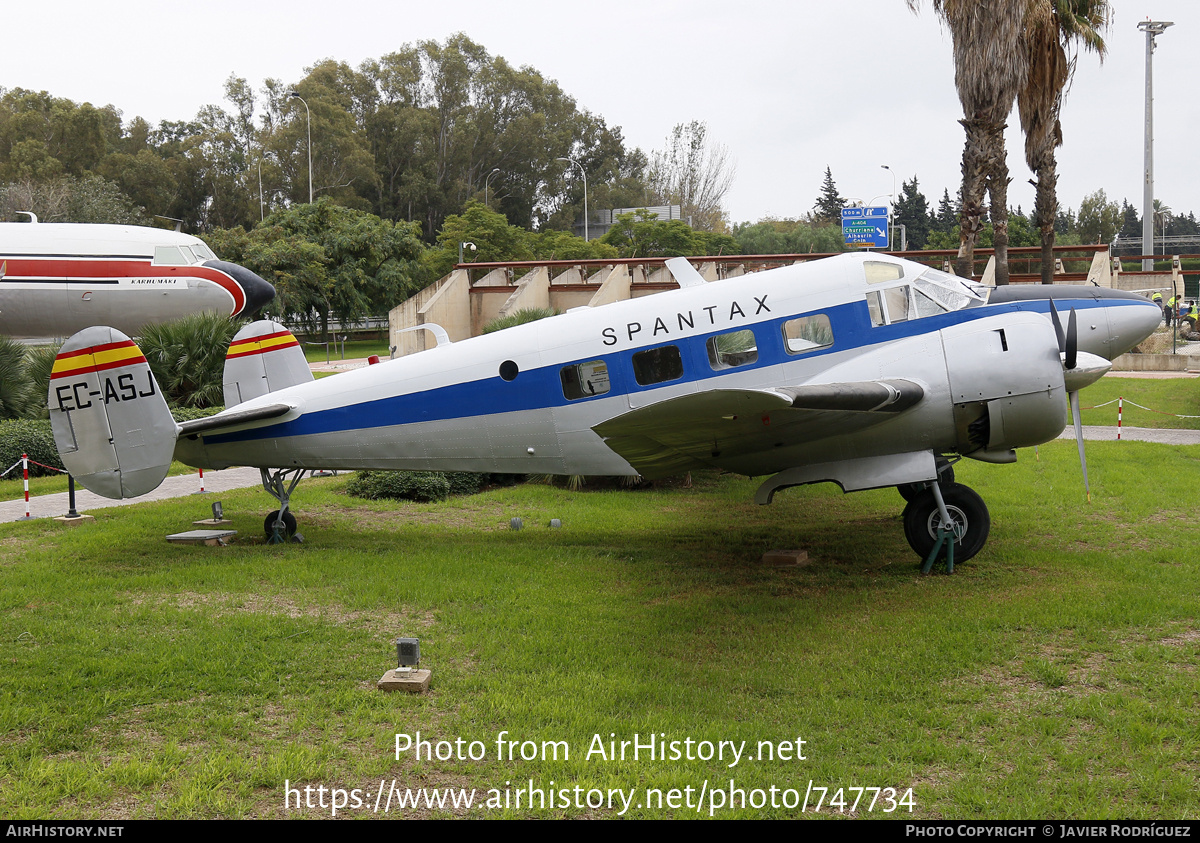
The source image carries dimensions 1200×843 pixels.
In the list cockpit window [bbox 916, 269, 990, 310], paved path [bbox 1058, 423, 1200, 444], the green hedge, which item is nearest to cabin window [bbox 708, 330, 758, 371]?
cockpit window [bbox 916, 269, 990, 310]

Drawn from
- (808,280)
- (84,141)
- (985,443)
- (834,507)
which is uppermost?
(84,141)

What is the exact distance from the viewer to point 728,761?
550cm

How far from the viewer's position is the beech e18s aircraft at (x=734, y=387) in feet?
30.3

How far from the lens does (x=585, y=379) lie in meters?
10.1

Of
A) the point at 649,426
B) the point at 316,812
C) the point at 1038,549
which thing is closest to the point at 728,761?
the point at 316,812

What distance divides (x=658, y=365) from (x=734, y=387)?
3.36 feet

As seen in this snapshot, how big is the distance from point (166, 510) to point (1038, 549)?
41.0 ft

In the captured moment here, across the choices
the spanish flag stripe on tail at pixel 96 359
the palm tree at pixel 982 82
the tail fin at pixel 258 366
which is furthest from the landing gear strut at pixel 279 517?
the palm tree at pixel 982 82

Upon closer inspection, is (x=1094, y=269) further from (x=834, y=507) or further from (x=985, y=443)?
(x=985, y=443)

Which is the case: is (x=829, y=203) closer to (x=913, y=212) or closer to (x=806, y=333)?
(x=913, y=212)

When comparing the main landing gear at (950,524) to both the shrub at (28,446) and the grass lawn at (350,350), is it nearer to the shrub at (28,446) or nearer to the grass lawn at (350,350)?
the shrub at (28,446)

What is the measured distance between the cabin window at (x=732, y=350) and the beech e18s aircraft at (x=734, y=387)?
0.05ft

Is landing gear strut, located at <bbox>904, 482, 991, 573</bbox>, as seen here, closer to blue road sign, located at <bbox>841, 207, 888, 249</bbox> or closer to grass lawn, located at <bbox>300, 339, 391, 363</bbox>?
grass lawn, located at <bbox>300, 339, 391, 363</bbox>

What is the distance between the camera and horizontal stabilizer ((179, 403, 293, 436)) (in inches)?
424
